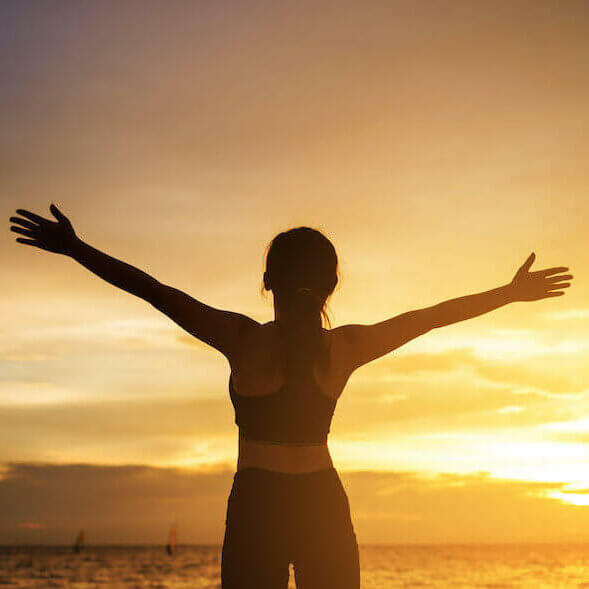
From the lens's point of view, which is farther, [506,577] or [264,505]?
[506,577]

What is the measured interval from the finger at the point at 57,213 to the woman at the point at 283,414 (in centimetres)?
11

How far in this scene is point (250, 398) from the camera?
3.06m

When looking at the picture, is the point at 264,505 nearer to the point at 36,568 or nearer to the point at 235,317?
the point at 235,317

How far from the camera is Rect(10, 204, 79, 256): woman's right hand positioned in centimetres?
322

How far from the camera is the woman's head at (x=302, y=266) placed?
3.15m

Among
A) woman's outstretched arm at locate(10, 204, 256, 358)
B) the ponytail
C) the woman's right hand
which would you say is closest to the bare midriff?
the ponytail

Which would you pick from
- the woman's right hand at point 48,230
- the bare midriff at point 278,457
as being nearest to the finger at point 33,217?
the woman's right hand at point 48,230

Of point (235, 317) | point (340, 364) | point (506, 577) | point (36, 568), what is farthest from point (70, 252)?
point (36, 568)

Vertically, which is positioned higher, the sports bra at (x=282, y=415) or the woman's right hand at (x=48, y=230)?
the woman's right hand at (x=48, y=230)

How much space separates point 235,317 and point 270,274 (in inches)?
10.3

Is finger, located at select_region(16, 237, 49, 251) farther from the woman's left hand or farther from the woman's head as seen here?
the woman's left hand

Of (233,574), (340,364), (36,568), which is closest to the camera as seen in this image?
(233,574)

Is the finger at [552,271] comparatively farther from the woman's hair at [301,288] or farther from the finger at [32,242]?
the finger at [32,242]

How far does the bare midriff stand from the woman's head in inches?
20.4
